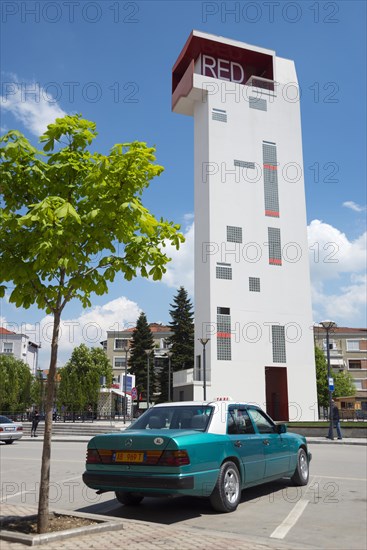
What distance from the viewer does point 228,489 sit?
26.0ft

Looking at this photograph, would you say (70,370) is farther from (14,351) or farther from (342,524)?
(342,524)

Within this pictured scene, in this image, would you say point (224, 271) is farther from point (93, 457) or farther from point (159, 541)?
point (159, 541)

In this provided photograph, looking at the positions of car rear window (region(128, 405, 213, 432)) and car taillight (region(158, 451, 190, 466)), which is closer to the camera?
car taillight (region(158, 451, 190, 466))

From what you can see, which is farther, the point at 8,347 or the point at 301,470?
the point at 8,347

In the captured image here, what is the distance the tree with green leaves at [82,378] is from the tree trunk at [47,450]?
59794 mm

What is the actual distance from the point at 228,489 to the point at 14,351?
96.8 meters

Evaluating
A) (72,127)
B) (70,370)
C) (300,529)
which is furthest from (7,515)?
(70,370)

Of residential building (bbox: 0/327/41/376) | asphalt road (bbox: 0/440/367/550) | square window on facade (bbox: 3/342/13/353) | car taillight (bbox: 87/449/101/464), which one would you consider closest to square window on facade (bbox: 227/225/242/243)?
asphalt road (bbox: 0/440/367/550)

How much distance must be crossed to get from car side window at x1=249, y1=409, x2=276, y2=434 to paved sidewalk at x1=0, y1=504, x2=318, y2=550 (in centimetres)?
298

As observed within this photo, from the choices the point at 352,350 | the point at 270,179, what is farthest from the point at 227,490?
the point at 352,350

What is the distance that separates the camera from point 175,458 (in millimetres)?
7172

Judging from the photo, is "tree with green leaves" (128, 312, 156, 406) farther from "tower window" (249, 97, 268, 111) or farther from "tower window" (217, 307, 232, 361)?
"tower window" (249, 97, 268, 111)

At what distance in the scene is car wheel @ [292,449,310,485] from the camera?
10.4 metres

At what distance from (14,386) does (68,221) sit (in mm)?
64882
